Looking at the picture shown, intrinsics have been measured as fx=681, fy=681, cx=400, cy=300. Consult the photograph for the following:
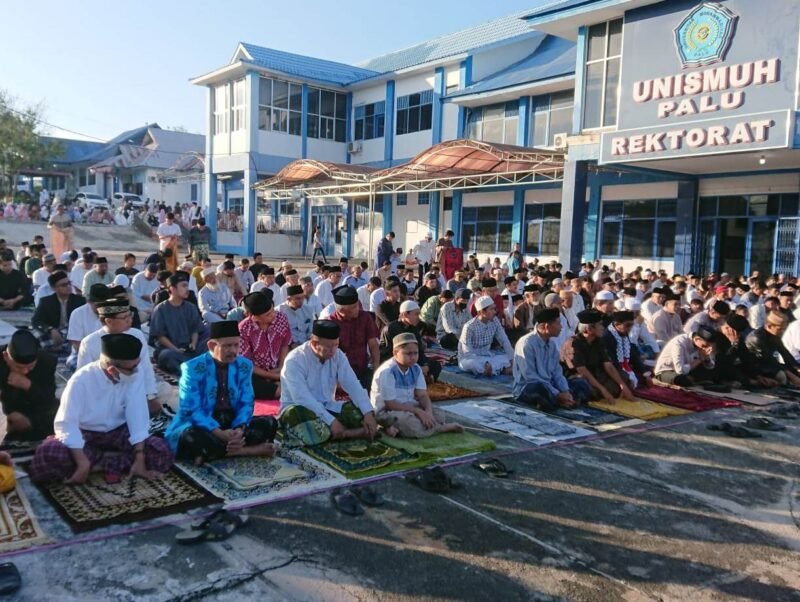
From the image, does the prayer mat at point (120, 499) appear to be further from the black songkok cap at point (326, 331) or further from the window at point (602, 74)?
the window at point (602, 74)

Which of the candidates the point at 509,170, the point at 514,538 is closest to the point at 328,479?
the point at 514,538

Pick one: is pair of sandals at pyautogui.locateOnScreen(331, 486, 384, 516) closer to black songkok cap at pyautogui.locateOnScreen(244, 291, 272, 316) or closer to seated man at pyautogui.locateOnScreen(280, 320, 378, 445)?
seated man at pyautogui.locateOnScreen(280, 320, 378, 445)

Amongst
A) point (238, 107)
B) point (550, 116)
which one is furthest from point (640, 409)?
point (238, 107)

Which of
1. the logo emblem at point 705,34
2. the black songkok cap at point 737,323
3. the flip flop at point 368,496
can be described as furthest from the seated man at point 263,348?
the logo emblem at point 705,34

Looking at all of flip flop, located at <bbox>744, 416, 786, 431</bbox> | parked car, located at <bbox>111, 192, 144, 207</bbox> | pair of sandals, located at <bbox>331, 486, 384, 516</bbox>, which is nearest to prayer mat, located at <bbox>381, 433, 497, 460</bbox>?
pair of sandals, located at <bbox>331, 486, 384, 516</bbox>

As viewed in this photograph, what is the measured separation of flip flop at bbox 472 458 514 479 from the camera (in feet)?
15.8

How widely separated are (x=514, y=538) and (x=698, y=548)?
1.04m

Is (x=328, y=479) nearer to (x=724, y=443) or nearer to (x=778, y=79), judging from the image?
(x=724, y=443)

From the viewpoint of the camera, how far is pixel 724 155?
13.6m

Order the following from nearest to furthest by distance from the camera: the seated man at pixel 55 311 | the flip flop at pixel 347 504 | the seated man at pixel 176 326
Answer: the flip flop at pixel 347 504 < the seated man at pixel 176 326 < the seated man at pixel 55 311

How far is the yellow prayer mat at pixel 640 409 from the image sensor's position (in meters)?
6.66

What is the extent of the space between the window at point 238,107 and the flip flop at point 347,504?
23.9 m

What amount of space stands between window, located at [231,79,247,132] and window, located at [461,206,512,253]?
960 centimetres

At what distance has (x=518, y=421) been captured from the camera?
6242 millimetres
